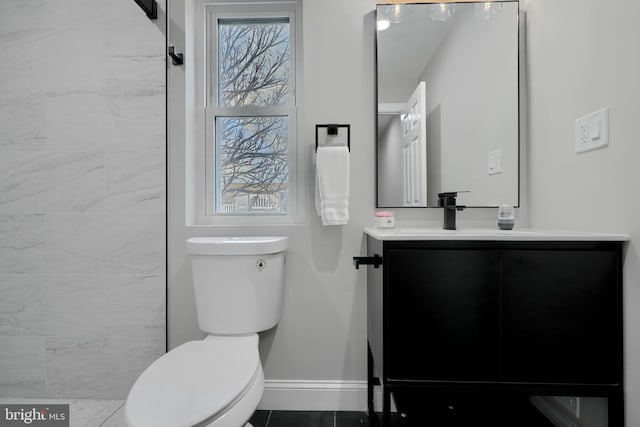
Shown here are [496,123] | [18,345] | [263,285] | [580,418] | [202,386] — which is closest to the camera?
[202,386]

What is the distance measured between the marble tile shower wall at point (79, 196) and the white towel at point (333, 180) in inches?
30.1

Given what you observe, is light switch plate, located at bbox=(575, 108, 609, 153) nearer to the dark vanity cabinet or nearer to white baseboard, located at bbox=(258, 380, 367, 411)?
the dark vanity cabinet

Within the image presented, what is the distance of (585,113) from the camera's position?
104cm

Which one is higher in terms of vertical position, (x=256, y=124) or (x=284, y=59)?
(x=284, y=59)

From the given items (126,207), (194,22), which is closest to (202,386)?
(126,207)

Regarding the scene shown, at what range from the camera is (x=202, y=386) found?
872 millimetres

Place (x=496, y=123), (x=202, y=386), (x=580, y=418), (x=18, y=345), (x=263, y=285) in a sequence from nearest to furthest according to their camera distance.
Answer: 1. (x=202, y=386)
2. (x=580, y=418)
3. (x=263, y=285)
4. (x=496, y=123)
5. (x=18, y=345)

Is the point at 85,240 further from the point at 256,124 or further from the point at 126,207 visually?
the point at 256,124

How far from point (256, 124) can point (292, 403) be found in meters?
1.34

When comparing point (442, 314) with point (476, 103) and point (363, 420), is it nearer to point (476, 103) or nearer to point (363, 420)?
point (363, 420)

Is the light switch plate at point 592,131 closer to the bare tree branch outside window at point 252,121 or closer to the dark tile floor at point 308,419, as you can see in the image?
the bare tree branch outside window at point 252,121

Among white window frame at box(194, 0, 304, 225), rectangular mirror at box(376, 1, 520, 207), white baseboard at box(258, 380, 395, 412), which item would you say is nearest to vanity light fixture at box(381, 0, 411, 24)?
rectangular mirror at box(376, 1, 520, 207)

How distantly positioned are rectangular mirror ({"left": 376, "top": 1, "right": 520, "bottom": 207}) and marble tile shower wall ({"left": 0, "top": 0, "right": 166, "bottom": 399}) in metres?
1.06

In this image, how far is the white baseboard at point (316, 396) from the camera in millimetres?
1396
